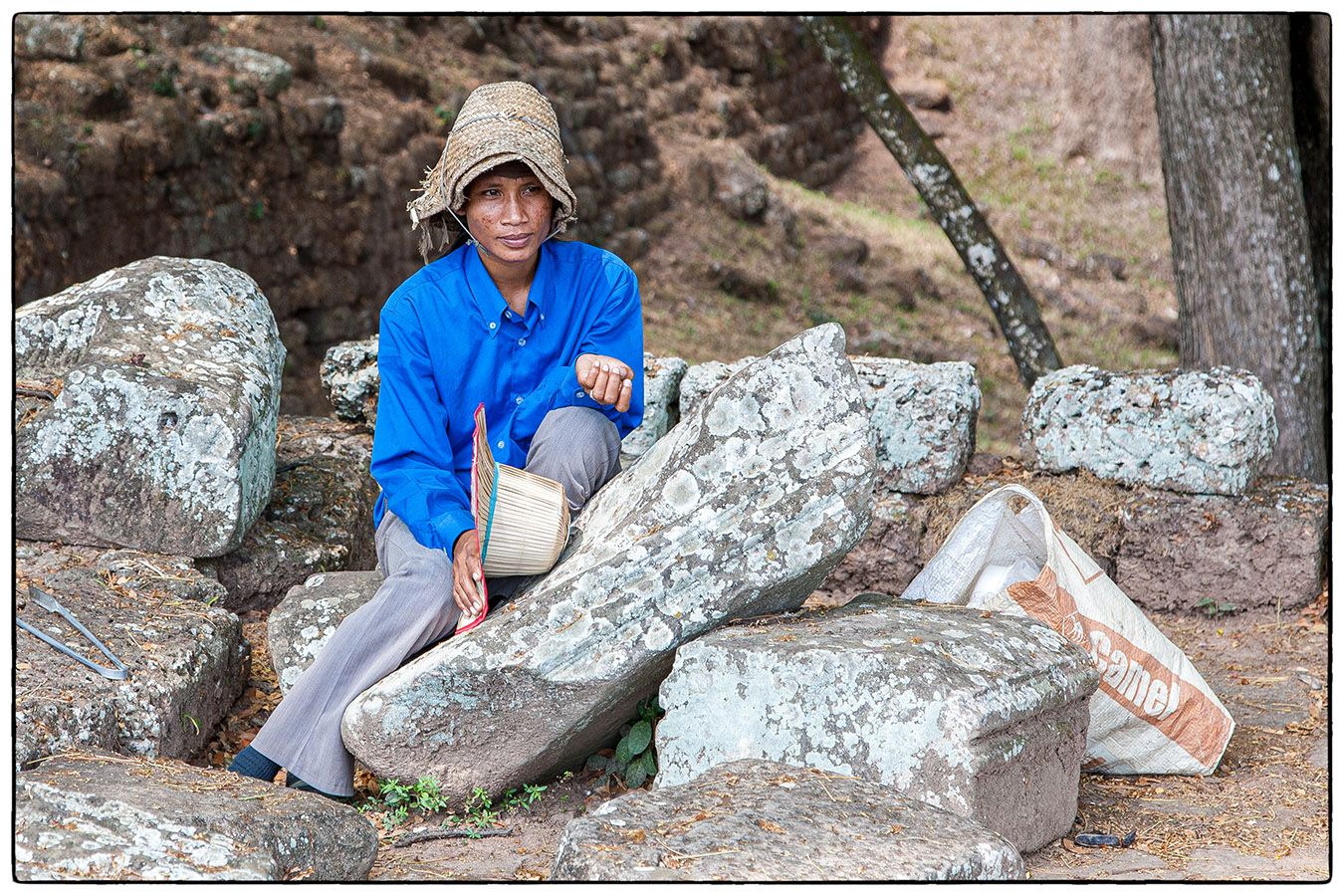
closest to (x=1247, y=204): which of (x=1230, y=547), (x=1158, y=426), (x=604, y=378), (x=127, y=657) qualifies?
(x=1158, y=426)

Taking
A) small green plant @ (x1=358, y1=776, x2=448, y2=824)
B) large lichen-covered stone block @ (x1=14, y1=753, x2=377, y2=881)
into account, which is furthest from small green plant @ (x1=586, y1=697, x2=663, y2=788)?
large lichen-covered stone block @ (x1=14, y1=753, x2=377, y2=881)

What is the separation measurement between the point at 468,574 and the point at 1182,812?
67.7 inches

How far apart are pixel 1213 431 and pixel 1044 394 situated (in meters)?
0.54

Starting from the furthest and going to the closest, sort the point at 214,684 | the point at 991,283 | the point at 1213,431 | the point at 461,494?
1. the point at 991,283
2. the point at 1213,431
3. the point at 214,684
4. the point at 461,494

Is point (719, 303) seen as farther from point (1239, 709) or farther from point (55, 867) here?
point (55, 867)

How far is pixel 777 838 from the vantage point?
8.18 ft

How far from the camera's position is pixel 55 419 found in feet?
13.2

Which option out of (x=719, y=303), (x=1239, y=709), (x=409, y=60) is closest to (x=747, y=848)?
(x=1239, y=709)

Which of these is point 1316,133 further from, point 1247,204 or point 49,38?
point 49,38

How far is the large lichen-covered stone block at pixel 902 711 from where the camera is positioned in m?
2.87

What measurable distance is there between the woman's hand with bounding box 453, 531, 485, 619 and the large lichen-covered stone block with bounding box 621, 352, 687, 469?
1557 millimetres

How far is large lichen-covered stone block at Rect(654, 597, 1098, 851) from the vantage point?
9.41 ft

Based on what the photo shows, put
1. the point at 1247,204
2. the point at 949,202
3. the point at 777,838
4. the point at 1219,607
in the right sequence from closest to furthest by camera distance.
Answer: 1. the point at 777,838
2. the point at 1219,607
3. the point at 1247,204
4. the point at 949,202

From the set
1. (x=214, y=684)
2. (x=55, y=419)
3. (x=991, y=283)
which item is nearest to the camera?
(x=214, y=684)
